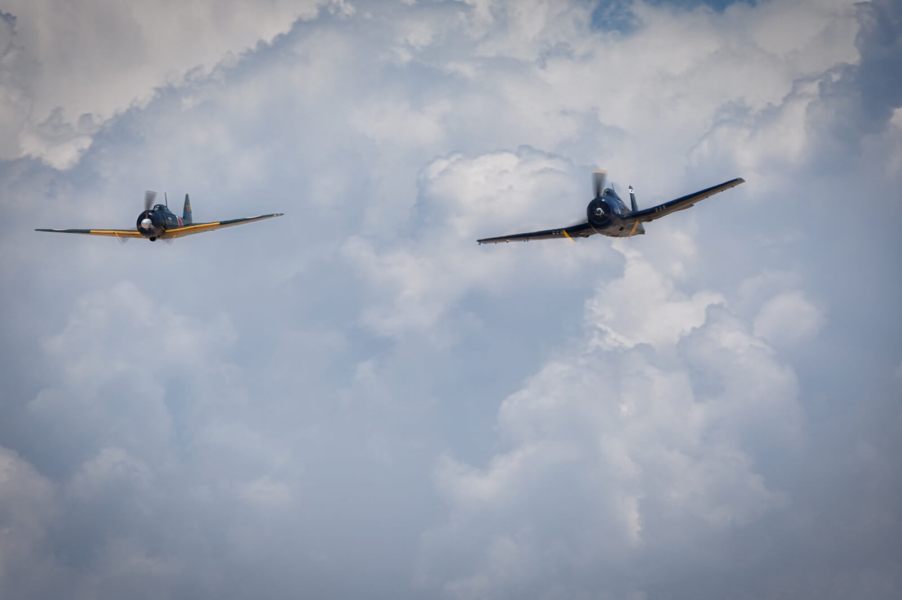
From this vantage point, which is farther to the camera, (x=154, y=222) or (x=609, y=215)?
(x=154, y=222)

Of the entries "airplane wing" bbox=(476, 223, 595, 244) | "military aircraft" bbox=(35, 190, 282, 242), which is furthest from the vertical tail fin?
"airplane wing" bbox=(476, 223, 595, 244)

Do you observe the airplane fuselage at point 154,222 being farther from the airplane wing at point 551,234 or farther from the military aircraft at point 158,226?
the airplane wing at point 551,234

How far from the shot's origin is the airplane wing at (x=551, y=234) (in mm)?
137238

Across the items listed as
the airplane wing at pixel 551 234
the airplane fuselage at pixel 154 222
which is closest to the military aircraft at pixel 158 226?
the airplane fuselage at pixel 154 222

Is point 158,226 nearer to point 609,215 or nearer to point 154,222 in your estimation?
point 154,222

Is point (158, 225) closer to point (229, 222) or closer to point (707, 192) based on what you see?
point (229, 222)

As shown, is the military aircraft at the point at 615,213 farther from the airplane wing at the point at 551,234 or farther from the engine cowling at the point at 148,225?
the engine cowling at the point at 148,225

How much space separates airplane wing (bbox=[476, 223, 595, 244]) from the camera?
450 feet

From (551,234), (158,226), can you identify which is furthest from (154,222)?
(551,234)

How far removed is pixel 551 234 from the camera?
142500 mm

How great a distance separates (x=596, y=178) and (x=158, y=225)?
6597 centimetres

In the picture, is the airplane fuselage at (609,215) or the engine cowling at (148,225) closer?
the airplane fuselage at (609,215)

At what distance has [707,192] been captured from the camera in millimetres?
127812

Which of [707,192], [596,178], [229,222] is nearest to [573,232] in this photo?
[596,178]
